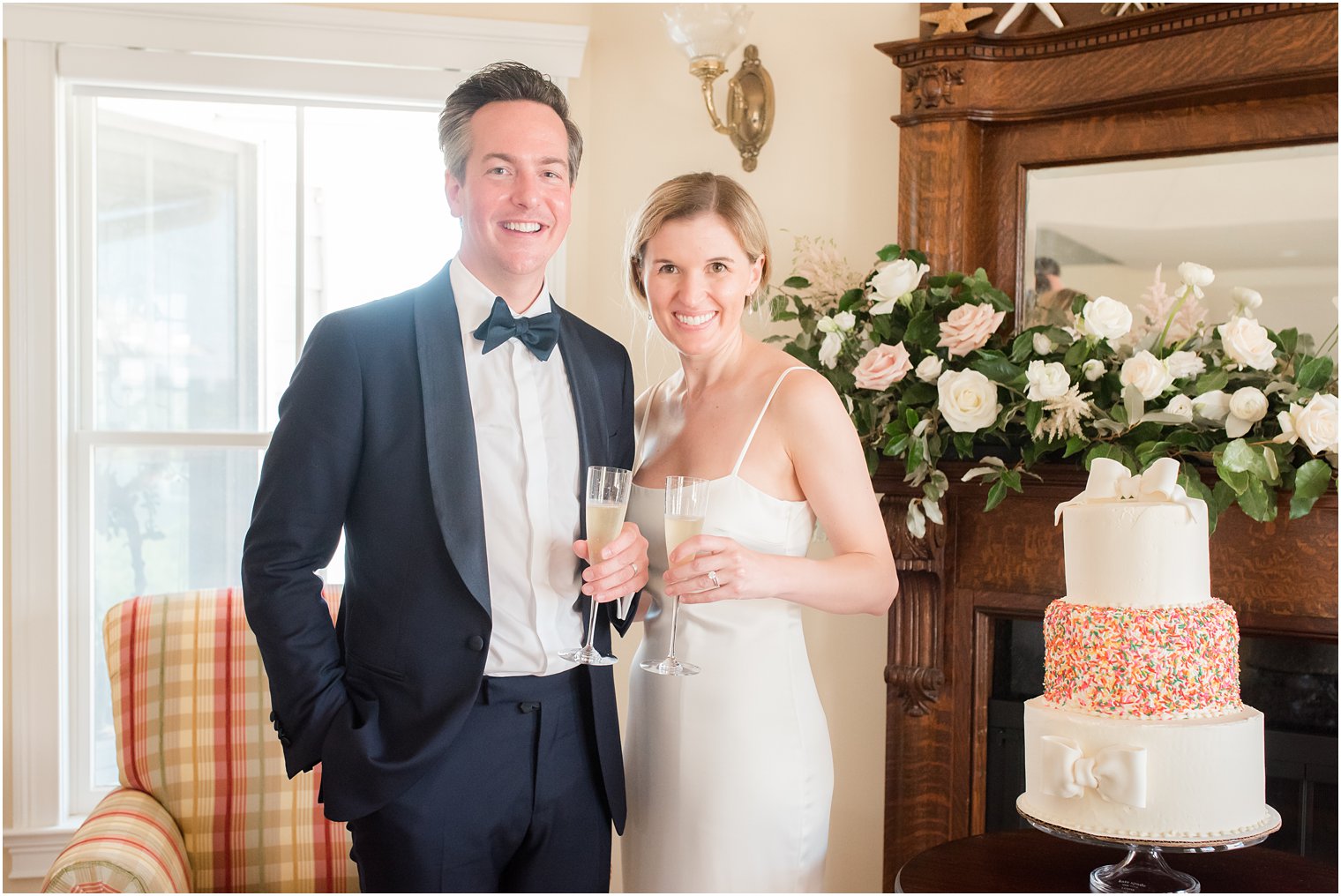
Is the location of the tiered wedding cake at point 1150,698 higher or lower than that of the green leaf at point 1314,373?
lower

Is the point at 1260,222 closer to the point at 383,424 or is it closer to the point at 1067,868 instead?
the point at 1067,868

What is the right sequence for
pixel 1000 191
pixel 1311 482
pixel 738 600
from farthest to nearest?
pixel 1000 191 → pixel 1311 482 → pixel 738 600

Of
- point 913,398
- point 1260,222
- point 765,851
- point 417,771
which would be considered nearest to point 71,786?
point 417,771

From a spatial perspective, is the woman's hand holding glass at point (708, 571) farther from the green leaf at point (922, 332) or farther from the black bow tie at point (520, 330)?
the green leaf at point (922, 332)

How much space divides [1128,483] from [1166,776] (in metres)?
0.44

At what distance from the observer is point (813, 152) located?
3004 millimetres

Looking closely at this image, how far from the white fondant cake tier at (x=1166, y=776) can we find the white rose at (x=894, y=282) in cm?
109

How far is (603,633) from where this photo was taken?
5.94ft

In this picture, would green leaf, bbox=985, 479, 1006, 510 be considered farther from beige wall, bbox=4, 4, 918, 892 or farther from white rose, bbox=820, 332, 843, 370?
beige wall, bbox=4, 4, 918, 892

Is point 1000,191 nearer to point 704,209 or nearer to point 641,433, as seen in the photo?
point 704,209

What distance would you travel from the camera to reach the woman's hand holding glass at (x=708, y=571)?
1.65m

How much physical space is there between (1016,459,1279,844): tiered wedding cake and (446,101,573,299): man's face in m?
0.95

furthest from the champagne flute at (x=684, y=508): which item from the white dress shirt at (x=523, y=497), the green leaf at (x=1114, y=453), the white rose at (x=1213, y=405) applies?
the white rose at (x=1213, y=405)

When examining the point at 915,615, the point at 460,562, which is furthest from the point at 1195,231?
the point at 460,562
